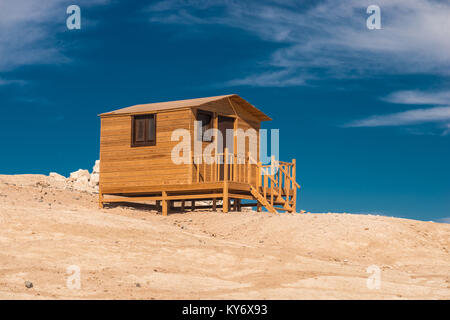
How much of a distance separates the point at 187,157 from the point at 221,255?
10.2m

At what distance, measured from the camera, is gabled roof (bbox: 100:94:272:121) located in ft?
85.6

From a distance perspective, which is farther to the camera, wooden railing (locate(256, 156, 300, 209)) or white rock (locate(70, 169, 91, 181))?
white rock (locate(70, 169, 91, 181))

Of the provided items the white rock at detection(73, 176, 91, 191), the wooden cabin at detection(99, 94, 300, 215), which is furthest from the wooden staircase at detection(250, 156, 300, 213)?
the white rock at detection(73, 176, 91, 191)

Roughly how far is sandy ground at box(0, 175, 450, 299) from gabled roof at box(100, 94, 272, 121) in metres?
4.85

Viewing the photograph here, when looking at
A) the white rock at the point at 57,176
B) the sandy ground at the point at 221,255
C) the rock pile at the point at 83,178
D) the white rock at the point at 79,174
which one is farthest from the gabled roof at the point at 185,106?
the white rock at the point at 79,174

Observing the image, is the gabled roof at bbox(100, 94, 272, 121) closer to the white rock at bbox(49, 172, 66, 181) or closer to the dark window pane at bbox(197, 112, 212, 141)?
the dark window pane at bbox(197, 112, 212, 141)

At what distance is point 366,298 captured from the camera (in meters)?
11.2

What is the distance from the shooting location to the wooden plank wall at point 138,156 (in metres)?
25.7

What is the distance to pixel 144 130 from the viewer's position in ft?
87.7

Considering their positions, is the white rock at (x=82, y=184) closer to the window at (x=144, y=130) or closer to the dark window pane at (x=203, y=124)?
the window at (x=144, y=130)

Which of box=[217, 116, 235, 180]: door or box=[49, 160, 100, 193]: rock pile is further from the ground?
box=[217, 116, 235, 180]: door

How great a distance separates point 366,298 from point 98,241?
25.2 ft
